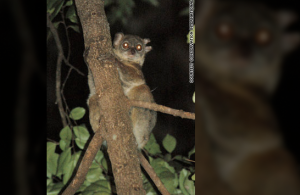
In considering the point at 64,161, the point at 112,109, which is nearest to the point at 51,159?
the point at 64,161

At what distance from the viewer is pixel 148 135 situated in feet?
6.55

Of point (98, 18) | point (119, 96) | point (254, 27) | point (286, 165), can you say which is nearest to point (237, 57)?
point (254, 27)

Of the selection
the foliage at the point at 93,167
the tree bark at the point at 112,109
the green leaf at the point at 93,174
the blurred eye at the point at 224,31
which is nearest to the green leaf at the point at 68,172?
the foliage at the point at 93,167

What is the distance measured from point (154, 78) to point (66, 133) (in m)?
0.70

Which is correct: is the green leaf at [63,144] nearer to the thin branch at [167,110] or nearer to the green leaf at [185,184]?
the thin branch at [167,110]

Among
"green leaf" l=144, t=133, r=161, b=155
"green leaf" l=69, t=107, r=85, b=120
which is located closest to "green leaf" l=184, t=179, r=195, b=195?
"green leaf" l=144, t=133, r=161, b=155

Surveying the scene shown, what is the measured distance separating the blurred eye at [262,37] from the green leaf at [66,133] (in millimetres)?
1424

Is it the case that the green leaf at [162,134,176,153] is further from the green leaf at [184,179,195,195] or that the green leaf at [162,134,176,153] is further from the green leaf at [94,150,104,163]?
the green leaf at [94,150,104,163]

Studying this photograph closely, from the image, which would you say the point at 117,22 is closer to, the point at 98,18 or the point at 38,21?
the point at 98,18

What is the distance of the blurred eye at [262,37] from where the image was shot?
3.12 ft

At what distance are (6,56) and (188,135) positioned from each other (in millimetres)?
966

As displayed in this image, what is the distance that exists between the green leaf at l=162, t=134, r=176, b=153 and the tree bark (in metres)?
0.19

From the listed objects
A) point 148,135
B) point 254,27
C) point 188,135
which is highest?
point 254,27

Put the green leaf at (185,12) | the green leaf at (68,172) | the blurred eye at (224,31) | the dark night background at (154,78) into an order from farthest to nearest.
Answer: the green leaf at (68,172) < the green leaf at (185,12) < the blurred eye at (224,31) < the dark night background at (154,78)
